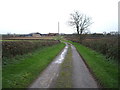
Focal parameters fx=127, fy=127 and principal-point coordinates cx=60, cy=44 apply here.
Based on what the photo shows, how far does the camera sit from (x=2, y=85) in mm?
6652

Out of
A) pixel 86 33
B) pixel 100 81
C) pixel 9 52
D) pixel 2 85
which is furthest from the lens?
pixel 86 33

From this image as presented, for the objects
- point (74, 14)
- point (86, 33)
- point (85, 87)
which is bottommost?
point (85, 87)

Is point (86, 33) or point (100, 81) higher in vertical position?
point (86, 33)

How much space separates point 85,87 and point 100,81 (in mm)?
1295

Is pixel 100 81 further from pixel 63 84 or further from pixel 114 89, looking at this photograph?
pixel 63 84

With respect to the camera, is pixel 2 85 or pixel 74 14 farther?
pixel 74 14

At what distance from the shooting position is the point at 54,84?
685cm

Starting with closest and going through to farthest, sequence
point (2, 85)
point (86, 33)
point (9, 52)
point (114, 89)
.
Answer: point (114, 89), point (2, 85), point (9, 52), point (86, 33)

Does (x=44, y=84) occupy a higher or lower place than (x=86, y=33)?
lower

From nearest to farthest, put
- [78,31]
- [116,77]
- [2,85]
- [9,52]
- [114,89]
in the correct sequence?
[114,89] < [2,85] < [116,77] < [9,52] < [78,31]

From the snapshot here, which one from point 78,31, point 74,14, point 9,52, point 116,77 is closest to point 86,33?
point 78,31

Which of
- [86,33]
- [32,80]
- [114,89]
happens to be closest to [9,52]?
[32,80]

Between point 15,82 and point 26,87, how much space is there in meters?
0.95

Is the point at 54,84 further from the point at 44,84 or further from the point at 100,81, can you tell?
the point at 100,81
